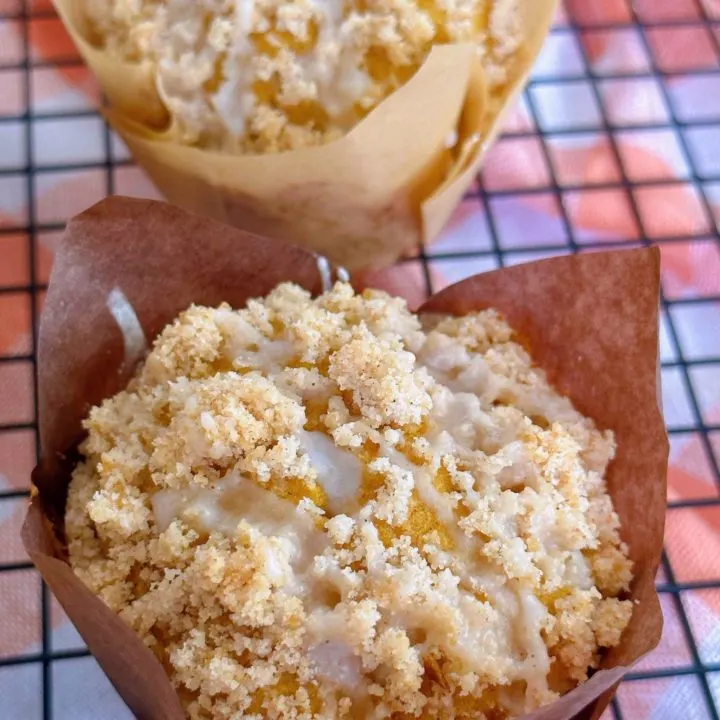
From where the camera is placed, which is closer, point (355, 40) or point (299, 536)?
point (299, 536)

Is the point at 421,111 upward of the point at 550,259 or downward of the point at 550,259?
upward

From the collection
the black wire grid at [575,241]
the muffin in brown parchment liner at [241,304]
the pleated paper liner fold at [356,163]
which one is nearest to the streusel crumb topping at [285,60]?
the pleated paper liner fold at [356,163]

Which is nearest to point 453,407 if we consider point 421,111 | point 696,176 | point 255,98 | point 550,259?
point 550,259

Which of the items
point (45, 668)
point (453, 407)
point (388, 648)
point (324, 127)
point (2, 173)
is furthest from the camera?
point (2, 173)

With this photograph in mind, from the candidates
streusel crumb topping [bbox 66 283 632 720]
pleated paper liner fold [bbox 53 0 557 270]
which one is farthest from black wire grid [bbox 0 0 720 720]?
streusel crumb topping [bbox 66 283 632 720]

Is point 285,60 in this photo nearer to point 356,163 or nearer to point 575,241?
point 356,163

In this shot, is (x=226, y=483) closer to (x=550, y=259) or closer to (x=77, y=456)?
Result: (x=77, y=456)
